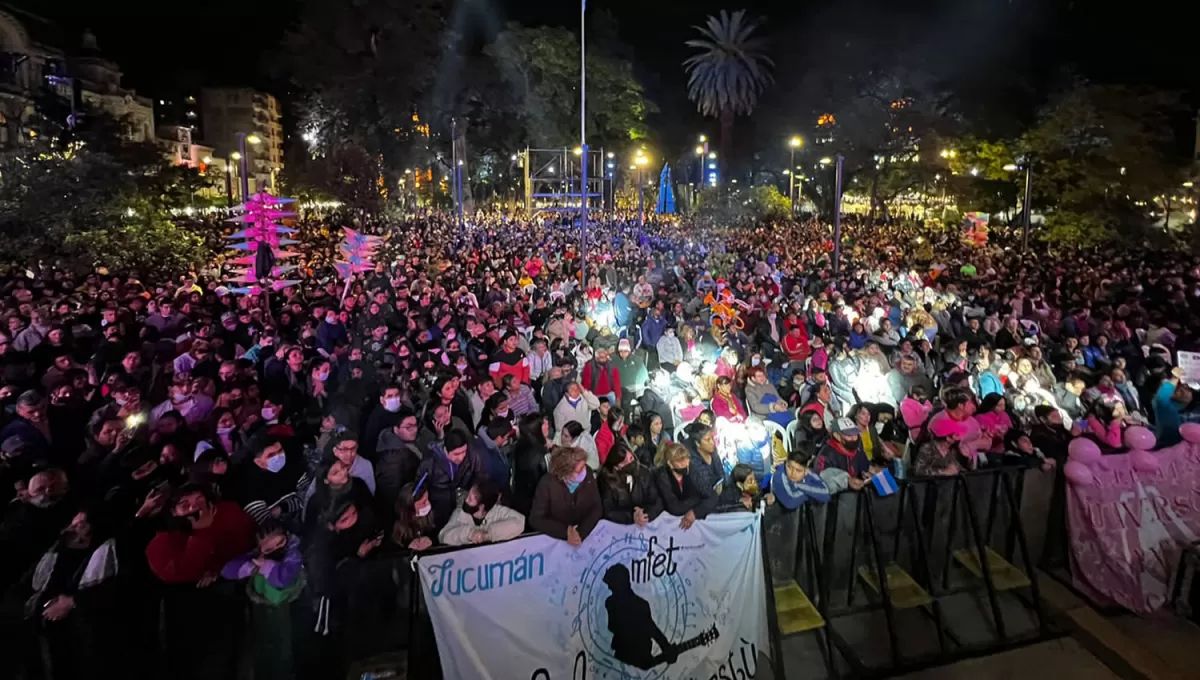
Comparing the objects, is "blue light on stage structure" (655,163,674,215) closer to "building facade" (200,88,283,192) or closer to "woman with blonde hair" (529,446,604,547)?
"woman with blonde hair" (529,446,604,547)

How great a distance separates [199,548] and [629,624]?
2711 mm

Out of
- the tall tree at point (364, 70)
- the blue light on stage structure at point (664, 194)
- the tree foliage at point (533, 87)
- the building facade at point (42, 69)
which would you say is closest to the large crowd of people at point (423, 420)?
the building facade at point (42, 69)

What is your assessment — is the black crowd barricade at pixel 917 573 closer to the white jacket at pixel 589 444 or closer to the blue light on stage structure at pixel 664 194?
the white jacket at pixel 589 444

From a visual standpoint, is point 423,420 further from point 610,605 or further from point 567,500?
point 610,605

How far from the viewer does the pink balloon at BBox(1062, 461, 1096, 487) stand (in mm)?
5785

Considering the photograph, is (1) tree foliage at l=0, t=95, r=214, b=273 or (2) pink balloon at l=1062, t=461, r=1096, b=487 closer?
(2) pink balloon at l=1062, t=461, r=1096, b=487

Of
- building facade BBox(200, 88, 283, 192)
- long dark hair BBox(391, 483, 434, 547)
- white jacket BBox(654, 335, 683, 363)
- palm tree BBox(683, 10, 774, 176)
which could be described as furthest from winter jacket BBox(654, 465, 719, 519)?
building facade BBox(200, 88, 283, 192)

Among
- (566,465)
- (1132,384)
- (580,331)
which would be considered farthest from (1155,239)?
(566,465)

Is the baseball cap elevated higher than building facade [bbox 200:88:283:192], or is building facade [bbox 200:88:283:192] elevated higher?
building facade [bbox 200:88:283:192]

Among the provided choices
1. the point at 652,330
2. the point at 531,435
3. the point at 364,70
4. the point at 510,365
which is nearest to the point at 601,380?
the point at 510,365

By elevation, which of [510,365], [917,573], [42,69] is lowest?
[917,573]

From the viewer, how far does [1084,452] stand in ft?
19.1

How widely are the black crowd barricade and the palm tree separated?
54.4 meters

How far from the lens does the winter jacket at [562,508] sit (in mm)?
4605
